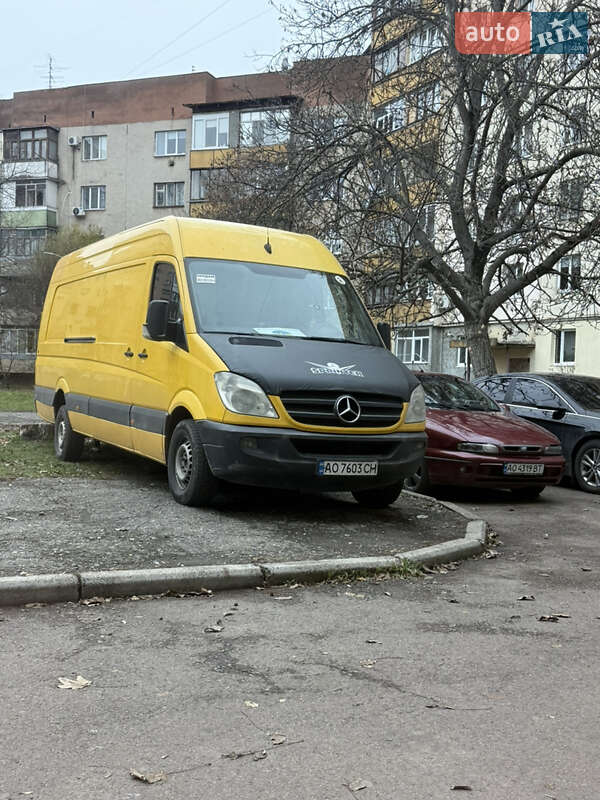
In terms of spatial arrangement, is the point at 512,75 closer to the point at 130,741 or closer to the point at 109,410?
the point at 109,410

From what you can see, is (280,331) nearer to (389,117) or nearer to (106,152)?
(389,117)

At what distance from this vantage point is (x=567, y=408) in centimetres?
1250

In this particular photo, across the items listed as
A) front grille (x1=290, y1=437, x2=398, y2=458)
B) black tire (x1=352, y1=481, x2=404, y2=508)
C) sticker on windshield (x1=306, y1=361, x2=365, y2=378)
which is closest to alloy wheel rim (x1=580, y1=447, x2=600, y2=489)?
black tire (x1=352, y1=481, x2=404, y2=508)

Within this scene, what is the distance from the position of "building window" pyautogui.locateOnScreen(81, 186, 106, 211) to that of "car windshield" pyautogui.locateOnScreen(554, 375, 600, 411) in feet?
163

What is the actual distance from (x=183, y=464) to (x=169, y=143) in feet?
171

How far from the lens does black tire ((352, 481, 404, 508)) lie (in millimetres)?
8639

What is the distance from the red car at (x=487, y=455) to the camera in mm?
10273

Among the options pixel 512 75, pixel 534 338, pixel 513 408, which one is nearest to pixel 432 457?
pixel 513 408

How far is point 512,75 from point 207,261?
362 inches

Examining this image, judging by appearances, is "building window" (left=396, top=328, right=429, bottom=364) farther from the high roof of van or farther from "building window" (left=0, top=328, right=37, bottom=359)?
the high roof of van

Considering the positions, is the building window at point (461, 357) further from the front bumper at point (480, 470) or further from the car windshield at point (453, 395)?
the front bumper at point (480, 470)

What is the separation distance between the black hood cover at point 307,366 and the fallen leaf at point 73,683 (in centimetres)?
375

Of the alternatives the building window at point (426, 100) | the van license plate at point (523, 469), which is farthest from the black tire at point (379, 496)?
the building window at point (426, 100)

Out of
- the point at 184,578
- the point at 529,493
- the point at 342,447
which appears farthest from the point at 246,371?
the point at 529,493
